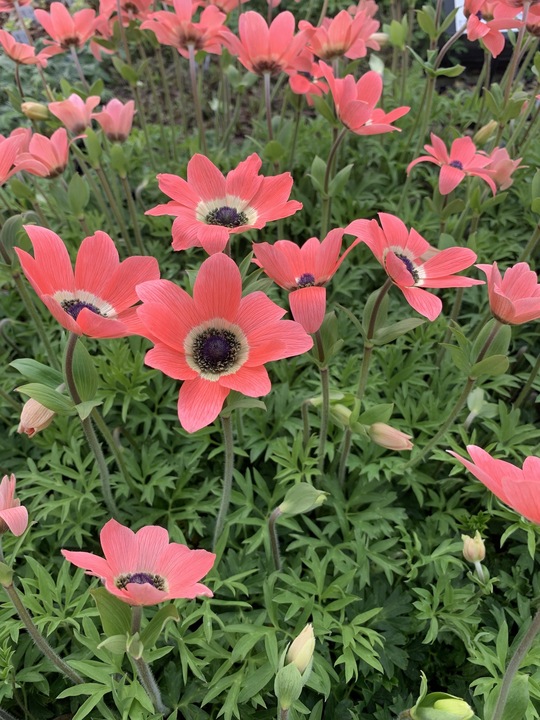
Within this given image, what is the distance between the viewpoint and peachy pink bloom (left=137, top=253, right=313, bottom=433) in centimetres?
88

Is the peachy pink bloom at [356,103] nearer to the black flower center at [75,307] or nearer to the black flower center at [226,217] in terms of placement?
the black flower center at [226,217]

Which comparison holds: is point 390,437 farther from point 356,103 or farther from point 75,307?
point 356,103

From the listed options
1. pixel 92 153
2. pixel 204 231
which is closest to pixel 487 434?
pixel 204 231

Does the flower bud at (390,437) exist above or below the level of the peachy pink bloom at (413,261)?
below

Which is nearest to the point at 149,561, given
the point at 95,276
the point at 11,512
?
the point at 11,512

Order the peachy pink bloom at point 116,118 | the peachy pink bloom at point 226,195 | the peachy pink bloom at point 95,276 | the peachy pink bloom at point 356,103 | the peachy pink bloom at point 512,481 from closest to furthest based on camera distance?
the peachy pink bloom at point 512,481
the peachy pink bloom at point 95,276
the peachy pink bloom at point 226,195
the peachy pink bloom at point 356,103
the peachy pink bloom at point 116,118

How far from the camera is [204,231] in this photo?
3.21 ft

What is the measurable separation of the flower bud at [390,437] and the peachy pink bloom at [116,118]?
53.3 inches

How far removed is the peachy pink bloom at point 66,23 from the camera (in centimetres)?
191

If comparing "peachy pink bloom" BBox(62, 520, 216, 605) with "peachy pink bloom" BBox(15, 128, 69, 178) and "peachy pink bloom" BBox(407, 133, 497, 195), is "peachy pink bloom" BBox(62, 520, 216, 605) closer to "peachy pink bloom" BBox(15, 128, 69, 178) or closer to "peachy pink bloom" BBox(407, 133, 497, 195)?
"peachy pink bloom" BBox(15, 128, 69, 178)

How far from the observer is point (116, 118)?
186 centimetres

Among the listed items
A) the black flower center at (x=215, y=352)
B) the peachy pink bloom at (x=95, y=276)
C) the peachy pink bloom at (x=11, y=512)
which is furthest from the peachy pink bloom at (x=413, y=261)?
the peachy pink bloom at (x=11, y=512)

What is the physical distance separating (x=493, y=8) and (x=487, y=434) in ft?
4.33

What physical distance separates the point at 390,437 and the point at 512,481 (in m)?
0.49
